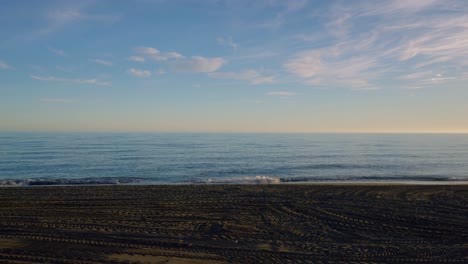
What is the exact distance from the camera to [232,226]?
11.6 meters

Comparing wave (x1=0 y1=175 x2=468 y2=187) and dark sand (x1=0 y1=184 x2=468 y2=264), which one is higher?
dark sand (x1=0 y1=184 x2=468 y2=264)

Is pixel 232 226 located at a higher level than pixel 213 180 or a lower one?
higher

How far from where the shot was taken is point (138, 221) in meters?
12.1

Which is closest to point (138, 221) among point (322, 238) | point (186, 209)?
point (186, 209)

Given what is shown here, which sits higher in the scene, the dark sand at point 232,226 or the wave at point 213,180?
the dark sand at point 232,226

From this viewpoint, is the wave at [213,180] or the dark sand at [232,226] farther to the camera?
the wave at [213,180]

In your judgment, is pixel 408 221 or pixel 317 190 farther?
pixel 317 190

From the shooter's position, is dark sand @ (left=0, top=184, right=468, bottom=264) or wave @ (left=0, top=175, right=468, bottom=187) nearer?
dark sand @ (left=0, top=184, right=468, bottom=264)

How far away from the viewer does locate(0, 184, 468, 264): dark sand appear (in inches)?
350

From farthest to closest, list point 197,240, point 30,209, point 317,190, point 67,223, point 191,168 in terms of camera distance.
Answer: point 191,168
point 317,190
point 30,209
point 67,223
point 197,240

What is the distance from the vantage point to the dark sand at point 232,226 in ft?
29.2

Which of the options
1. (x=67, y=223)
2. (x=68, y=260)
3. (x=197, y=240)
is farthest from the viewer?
(x=67, y=223)

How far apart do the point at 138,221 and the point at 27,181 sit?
17.0 meters

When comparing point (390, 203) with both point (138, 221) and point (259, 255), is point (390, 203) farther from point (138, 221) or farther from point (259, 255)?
point (138, 221)
